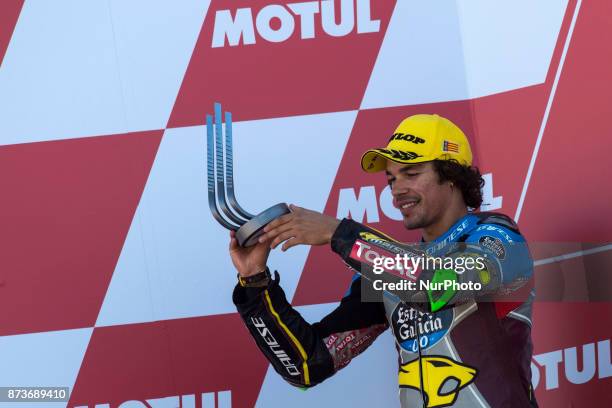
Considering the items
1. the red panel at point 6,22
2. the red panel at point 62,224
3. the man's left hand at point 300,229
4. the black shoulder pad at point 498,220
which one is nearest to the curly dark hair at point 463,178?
the black shoulder pad at point 498,220

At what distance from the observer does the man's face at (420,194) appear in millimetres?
1939

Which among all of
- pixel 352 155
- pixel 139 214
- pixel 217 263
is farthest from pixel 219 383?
pixel 352 155

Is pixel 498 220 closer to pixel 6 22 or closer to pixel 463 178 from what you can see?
pixel 463 178

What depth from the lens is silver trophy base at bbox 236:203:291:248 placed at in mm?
1631

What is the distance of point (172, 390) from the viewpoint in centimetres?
227

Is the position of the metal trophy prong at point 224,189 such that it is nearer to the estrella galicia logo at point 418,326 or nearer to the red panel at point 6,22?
the estrella galicia logo at point 418,326

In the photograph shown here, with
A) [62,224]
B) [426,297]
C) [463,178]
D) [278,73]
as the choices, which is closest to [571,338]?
[463,178]

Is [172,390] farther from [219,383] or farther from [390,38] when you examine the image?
[390,38]

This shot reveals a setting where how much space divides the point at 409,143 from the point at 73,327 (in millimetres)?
912

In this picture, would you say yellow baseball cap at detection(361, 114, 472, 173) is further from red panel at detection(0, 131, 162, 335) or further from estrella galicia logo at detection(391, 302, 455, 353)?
red panel at detection(0, 131, 162, 335)

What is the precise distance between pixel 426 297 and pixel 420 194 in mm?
381

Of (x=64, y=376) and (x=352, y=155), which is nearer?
(x=64, y=376)

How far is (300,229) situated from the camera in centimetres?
161

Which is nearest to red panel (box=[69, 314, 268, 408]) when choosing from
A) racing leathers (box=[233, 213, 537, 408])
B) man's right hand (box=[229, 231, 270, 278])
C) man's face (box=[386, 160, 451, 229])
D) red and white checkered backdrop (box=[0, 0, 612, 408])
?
red and white checkered backdrop (box=[0, 0, 612, 408])
